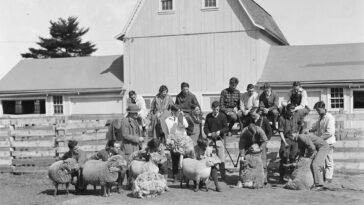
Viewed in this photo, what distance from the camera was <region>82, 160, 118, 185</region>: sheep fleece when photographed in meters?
10.3

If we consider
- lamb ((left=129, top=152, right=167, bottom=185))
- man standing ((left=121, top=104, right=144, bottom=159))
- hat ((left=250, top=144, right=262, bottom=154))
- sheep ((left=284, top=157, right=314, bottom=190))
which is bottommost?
sheep ((left=284, top=157, right=314, bottom=190))

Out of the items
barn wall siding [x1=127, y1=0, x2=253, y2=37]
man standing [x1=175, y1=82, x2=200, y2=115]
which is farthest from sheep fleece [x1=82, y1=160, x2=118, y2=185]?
barn wall siding [x1=127, y1=0, x2=253, y2=37]

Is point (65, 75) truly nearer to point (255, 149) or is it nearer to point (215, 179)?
point (255, 149)

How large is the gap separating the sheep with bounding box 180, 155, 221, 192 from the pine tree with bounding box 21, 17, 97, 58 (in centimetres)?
4893

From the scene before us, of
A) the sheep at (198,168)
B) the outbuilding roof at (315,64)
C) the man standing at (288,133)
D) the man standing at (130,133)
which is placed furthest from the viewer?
the outbuilding roof at (315,64)

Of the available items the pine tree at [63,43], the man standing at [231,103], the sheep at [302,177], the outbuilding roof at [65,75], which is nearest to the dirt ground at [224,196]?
the sheep at [302,177]

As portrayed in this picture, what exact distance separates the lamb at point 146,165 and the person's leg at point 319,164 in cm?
315

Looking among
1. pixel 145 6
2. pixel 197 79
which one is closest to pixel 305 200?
pixel 197 79

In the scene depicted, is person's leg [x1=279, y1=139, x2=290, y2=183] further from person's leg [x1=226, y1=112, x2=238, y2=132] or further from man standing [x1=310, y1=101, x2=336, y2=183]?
person's leg [x1=226, y1=112, x2=238, y2=132]

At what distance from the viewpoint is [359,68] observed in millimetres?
A: 25469

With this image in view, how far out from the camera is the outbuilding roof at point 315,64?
82.6 ft

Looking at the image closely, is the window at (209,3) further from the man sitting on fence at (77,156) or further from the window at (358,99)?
the man sitting on fence at (77,156)

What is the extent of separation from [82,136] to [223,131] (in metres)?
4.67

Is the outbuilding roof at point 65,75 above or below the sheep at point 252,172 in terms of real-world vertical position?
above
